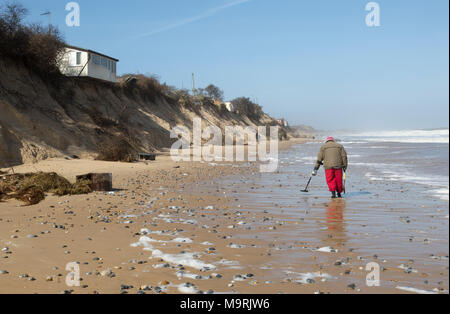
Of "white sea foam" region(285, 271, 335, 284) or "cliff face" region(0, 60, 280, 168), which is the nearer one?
"white sea foam" region(285, 271, 335, 284)

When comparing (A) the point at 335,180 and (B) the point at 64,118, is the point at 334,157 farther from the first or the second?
(B) the point at 64,118

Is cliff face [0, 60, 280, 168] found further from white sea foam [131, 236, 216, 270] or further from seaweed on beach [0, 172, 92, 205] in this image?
white sea foam [131, 236, 216, 270]

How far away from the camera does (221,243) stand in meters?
6.29

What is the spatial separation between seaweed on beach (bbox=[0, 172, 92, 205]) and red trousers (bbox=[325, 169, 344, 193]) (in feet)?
21.2

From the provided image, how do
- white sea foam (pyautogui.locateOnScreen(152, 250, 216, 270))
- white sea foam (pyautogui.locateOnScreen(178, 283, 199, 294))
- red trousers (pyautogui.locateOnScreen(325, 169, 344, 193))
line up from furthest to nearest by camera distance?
red trousers (pyautogui.locateOnScreen(325, 169, 344, 193)) → white sea foam (pyautogui.locateOnScreen(152, 250, 216, 270)) → white sea foam (pyautogui.locateOnScreen(178, 283, 199, 294))

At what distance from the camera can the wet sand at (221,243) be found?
178 inches

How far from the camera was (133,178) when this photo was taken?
14742 mm

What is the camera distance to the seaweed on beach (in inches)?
383

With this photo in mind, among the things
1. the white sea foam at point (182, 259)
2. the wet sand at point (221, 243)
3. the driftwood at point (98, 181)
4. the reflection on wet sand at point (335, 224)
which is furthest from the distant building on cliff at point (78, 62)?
the white sea foam at point (182, 259)

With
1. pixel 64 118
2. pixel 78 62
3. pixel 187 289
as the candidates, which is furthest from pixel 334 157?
Result: pixel 78 62

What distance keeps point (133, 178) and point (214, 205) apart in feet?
19.4

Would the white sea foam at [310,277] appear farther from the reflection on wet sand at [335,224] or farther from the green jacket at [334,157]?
the green jacket at [334,157]

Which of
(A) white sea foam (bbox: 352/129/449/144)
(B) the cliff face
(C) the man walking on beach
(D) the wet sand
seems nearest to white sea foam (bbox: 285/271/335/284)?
(D) the wet sand
